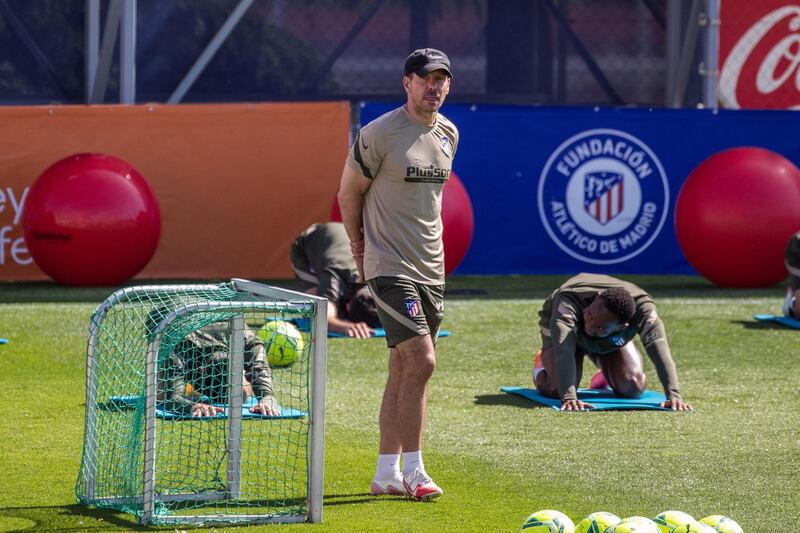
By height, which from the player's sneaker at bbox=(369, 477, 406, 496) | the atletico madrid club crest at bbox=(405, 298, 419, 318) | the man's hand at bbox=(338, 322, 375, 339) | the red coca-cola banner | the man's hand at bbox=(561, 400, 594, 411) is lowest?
the player's sneaker at bbox=(369, 477, 406, 496)

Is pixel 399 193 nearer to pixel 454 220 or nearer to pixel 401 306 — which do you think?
pixel 401 306

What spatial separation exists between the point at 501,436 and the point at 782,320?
5493mm

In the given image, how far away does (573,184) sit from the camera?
646 inches

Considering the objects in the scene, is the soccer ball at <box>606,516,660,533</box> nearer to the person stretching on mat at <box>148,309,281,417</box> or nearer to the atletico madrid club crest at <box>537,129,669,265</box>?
the person stretching on mat at <box>148,309,281,417</box>

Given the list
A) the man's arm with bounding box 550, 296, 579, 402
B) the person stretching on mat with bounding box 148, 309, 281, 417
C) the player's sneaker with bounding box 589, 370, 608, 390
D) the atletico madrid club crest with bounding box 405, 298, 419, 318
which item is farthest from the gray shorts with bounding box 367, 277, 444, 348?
the player's sneaker with bounding box 589, 370, 608, 390

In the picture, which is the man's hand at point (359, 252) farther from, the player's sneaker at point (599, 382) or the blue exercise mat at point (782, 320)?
the blue exercise mat at point (782, 320)

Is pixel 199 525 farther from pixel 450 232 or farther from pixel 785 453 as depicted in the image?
pixel 450 232

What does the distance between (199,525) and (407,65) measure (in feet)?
7.86

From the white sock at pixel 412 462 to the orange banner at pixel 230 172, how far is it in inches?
367

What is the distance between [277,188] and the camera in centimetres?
1620

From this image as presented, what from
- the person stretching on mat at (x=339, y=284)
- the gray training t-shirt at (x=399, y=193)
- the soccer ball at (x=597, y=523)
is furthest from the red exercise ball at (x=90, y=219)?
the soccer ball at (x=597, y=523)

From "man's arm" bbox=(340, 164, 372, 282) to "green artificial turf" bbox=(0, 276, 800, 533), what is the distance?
124 centimetres

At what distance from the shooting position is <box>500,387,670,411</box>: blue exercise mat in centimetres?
960

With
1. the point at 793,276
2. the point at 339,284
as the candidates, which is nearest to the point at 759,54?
the point at 793,276
